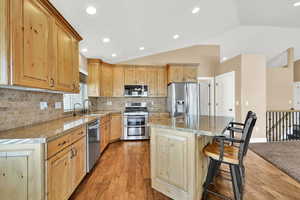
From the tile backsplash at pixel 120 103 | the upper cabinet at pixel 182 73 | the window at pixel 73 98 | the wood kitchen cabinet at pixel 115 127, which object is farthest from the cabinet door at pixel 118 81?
the upper cabinet at pixel 182 73

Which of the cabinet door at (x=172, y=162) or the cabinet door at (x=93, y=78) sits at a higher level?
the cabinet door at (x=93, y=78)

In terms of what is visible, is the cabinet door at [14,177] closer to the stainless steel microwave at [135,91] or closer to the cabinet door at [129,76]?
the stainless steel microwave at [135,91]

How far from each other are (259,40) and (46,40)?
6.35 m

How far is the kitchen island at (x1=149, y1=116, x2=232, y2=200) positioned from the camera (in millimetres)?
1614

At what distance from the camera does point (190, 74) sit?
4.87 m

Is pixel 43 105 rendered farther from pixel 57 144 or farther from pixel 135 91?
pixel 135 91

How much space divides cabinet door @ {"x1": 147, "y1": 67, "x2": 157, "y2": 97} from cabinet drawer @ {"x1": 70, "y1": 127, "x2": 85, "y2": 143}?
9.82 ft

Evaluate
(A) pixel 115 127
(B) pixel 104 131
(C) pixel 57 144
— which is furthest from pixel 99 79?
(C) pixel 57 144

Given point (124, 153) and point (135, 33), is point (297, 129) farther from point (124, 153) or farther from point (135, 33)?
point (135, 33)

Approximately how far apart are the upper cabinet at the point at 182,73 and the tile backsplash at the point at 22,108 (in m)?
3.39

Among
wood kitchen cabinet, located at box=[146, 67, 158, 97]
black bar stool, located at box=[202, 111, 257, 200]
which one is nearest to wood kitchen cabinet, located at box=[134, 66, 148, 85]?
wood kitchen cabinet, located at box=[146, 67, 158, 97]

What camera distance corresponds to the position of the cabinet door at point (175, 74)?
4.79 meters

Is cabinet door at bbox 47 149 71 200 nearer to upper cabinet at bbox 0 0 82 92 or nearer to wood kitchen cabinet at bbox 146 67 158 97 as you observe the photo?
upper cabinet at bbox 0 0 82 92

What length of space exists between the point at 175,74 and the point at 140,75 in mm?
1136
